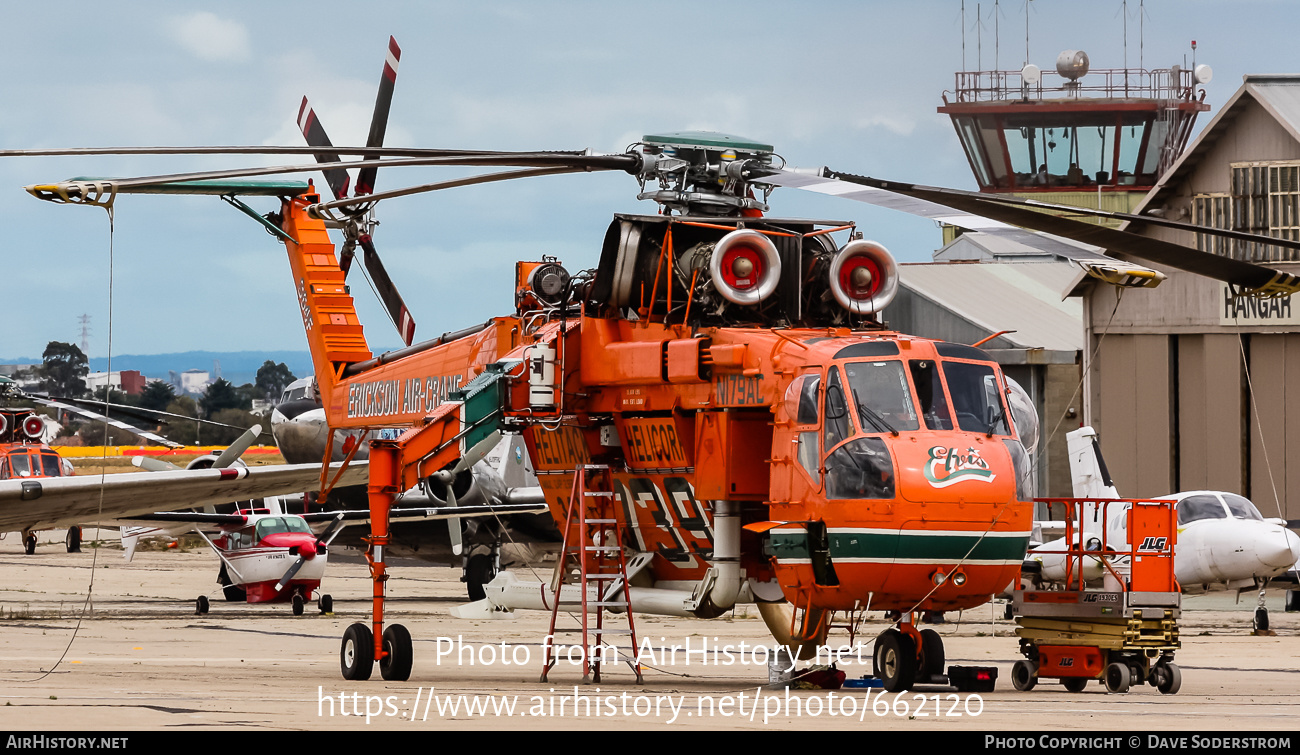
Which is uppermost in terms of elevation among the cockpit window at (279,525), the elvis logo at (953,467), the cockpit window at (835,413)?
the cockpit window at (835,413)

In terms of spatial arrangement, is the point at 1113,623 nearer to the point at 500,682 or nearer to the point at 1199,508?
the point at 500,682

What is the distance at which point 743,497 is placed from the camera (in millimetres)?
14312

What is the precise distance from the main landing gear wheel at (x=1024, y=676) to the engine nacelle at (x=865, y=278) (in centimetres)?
397

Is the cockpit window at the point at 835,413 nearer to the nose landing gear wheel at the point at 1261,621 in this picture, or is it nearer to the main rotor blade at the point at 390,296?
the main rotor blade at the point at 390,296

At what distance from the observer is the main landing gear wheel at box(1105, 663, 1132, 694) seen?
50.6 feet

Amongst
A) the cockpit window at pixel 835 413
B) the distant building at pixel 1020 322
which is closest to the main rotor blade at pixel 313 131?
the cockpit window at pixel 835 413

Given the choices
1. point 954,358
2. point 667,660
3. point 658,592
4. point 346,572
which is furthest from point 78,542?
point 954,358

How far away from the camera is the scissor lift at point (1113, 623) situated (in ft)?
51.1

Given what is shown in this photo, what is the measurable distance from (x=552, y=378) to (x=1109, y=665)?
6.15 meters

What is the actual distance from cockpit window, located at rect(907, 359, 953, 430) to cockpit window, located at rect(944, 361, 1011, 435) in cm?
10

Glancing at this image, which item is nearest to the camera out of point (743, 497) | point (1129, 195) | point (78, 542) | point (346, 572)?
point (743, 497)

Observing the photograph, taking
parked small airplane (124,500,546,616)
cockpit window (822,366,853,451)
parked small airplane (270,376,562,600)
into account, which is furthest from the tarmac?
parked small airplane (270,376,562,600)
